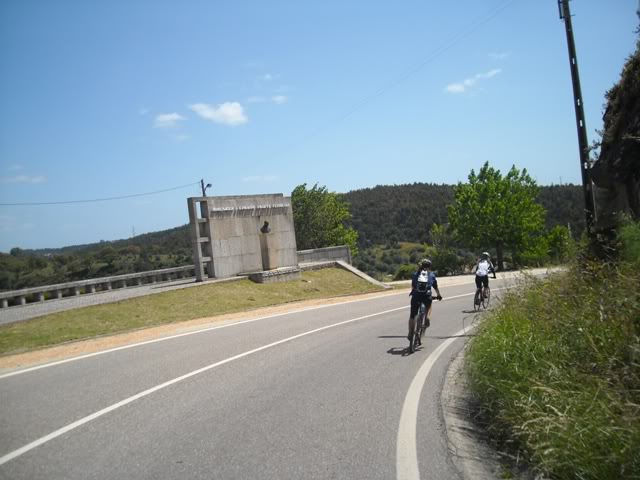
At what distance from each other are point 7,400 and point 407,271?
111 feet

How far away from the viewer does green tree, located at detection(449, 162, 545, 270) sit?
4462 cm

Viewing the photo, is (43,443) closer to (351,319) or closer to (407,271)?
(351,319)

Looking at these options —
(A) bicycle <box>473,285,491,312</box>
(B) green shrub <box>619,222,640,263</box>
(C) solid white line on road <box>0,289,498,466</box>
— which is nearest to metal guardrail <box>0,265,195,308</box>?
(C) solid white line on road <box>0,289,498,466</box>

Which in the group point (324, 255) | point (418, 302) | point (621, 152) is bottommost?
point (418, 302)

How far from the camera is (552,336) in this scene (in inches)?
244

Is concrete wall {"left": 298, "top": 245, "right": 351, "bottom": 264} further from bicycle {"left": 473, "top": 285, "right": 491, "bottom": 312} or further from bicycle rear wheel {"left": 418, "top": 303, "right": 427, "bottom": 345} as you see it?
bicycle rear wheel {"left": 418, "top": 303, "right": 427, "bottom": 345}

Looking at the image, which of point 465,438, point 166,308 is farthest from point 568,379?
point 166,308

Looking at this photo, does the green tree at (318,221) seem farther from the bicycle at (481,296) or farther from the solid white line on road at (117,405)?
the solid white line on road at (117,405)

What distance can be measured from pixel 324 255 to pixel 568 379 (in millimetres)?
30011

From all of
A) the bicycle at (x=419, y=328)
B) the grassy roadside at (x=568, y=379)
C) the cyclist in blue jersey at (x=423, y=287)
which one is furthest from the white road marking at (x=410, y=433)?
the cyclist in blue jersey at (x=423, y=287)

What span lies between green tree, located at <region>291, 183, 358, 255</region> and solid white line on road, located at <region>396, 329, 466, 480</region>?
4847 centimetres

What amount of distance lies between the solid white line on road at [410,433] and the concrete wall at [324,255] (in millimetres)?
25351

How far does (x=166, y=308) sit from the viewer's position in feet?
65.8

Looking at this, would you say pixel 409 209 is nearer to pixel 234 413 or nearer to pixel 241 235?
pixel 241 235
